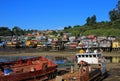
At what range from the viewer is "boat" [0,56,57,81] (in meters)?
26.9

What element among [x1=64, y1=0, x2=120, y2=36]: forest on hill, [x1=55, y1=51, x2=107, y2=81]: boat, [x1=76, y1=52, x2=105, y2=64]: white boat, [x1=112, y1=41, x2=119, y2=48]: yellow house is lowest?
[x1=55, y1=51, x2=107, y2=81]: boat

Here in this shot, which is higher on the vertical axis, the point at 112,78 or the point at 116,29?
the point at 116,29

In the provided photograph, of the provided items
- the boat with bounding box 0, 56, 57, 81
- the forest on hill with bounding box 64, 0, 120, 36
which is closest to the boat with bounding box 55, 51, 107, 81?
the boat with bounding box 0, 56, 57, 81

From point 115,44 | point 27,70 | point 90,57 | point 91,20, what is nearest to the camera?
point 27,70

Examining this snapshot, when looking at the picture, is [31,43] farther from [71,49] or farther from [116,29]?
[116,29]

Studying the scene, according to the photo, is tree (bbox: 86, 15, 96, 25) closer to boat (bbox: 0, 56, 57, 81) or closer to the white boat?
the white boat

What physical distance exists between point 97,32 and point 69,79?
111 m

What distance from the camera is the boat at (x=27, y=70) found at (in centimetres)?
2692

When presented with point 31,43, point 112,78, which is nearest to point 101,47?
point 31,43

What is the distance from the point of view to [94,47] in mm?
98250

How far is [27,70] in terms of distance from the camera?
112 feet

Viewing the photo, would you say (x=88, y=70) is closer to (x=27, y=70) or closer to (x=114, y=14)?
(x=27, y=70)

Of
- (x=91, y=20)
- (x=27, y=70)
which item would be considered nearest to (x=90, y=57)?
(x=27, y=70)

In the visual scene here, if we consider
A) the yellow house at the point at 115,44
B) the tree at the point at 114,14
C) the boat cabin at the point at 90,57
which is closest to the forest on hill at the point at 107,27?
the tree at the point at 114,14
